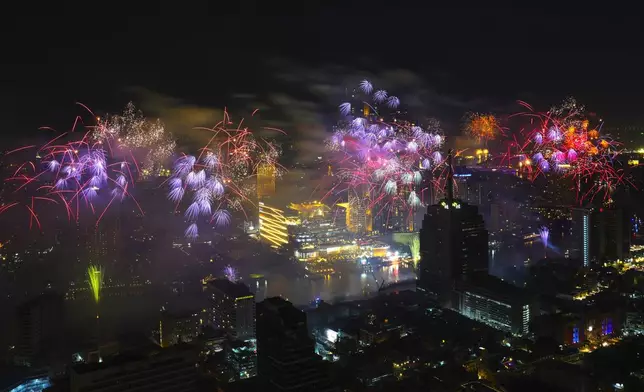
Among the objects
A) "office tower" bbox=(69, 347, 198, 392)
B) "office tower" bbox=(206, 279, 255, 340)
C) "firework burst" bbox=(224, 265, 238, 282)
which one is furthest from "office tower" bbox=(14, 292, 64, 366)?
"office tower" bbox=(69, 347, 198, 392)

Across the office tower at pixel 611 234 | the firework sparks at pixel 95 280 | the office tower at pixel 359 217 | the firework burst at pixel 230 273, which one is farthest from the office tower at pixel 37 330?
the office tower at pixel 611 234

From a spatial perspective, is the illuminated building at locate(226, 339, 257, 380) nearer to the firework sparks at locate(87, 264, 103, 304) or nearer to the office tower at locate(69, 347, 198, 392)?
the office tower at locate(69, 347, 198, 392)

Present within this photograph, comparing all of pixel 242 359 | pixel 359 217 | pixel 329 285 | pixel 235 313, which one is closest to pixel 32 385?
pixel 242 359

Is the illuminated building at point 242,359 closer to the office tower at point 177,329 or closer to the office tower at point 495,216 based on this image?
the office tower at point 177,329

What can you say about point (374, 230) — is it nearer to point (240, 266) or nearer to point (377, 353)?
point (240, 266)

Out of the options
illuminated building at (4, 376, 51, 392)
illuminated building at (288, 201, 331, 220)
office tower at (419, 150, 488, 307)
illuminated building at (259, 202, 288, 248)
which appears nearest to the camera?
illuminated building at (4, 376, 51, 392)
